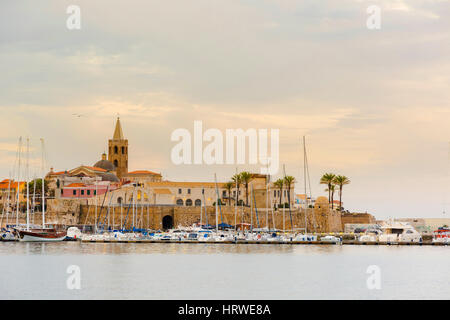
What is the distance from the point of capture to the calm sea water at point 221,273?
41625 millimetres

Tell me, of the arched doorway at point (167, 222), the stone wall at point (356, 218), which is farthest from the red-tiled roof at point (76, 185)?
the stone wall at point (356, 218)

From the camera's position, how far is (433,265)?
5956 cm

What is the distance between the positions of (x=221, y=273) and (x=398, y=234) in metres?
40.8

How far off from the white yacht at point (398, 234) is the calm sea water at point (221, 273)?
371 inches

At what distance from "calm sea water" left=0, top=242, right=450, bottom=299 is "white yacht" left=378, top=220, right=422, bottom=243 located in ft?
30.9

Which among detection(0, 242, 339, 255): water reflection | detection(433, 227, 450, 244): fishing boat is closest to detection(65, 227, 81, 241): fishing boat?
detection(0, 242, 339, 255): water reflection

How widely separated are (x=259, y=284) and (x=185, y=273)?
6876 millimetres

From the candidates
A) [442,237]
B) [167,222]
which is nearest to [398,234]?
[442,237]

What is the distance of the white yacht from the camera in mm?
84312

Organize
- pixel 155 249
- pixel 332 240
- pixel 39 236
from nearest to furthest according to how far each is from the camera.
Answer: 1. pixel 155 249
2. pixel 332 240
3. pixel 39 236

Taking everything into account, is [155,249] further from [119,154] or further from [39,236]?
[119,154]

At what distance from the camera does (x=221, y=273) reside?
50.6 metres
